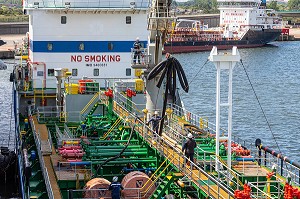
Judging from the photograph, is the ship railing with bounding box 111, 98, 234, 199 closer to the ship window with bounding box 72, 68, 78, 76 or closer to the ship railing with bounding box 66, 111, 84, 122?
the ship railing with bounding box 66, 111, 84, 122

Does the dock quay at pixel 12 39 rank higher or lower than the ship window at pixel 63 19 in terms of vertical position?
lower

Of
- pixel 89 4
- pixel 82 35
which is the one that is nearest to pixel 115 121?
pixel 82 35

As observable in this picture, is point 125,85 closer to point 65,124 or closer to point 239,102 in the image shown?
point 65,124

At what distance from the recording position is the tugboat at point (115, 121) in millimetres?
22828

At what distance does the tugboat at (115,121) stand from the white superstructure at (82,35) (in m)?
0.05

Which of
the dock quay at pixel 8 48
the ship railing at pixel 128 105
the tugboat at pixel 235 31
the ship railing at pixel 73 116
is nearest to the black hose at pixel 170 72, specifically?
the ship railing at pixel 128 105

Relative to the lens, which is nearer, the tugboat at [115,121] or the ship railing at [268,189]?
the ship railing at [268,189]

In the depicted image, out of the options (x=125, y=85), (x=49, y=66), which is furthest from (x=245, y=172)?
(x=49, y=66)

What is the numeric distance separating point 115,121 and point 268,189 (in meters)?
12.4

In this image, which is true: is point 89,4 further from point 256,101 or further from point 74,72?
point 256,101

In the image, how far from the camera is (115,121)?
106 feet

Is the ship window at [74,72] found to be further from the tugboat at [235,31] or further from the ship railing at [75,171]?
the tugboat at [235,31]

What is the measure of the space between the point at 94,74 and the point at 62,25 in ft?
9.38

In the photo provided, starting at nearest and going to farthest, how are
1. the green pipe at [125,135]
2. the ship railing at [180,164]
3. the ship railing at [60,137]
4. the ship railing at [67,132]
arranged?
the ship railing at [180,164] → the ship railing at [60,137] → the green pipe at [125,135] → the ship railing at [67,132]
